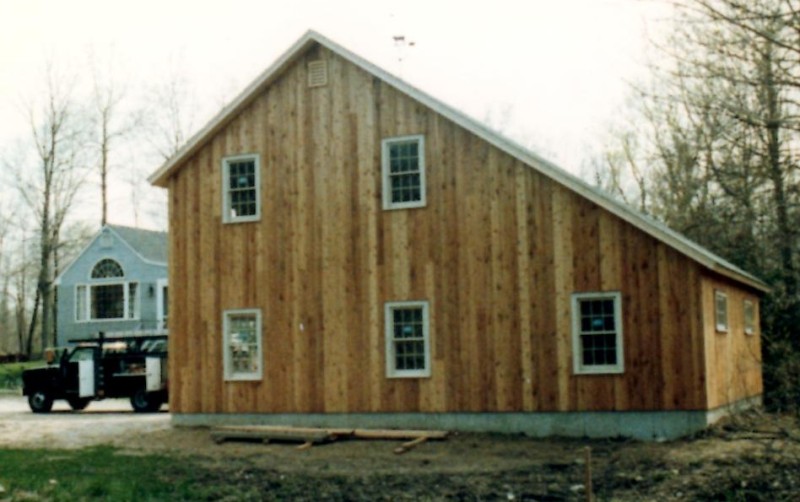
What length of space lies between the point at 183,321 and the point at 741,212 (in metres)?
12.0

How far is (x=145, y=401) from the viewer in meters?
29.4

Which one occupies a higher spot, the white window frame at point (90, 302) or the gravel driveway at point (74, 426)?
the white window frame at point (90, 302)

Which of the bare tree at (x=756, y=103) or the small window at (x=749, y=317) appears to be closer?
the bare tree at (x=756, y=103)

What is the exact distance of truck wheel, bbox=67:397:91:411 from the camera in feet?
99.8

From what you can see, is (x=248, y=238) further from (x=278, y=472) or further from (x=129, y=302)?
(x=129, y=302)

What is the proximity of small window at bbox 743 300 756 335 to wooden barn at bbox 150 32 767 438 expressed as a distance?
104 cm

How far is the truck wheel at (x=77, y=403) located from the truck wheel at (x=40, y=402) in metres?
0.58

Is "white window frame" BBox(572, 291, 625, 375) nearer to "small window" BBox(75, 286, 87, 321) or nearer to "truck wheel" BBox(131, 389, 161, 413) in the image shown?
"truck wheel" BBox(131, 389, 161, 413)

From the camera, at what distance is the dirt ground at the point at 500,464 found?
13.9m

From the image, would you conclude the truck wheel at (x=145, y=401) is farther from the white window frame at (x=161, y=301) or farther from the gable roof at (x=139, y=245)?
Result: the gable roof at (x=139, y=245)

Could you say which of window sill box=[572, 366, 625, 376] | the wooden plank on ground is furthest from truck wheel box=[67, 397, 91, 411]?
window sill box=[572, 366, 625, 376]

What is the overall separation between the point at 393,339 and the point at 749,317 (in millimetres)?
10008

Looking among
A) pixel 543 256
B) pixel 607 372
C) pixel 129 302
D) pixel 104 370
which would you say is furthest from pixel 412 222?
pixel 129 302

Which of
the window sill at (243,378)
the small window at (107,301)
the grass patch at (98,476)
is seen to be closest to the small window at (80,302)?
the small window at (107,301)
